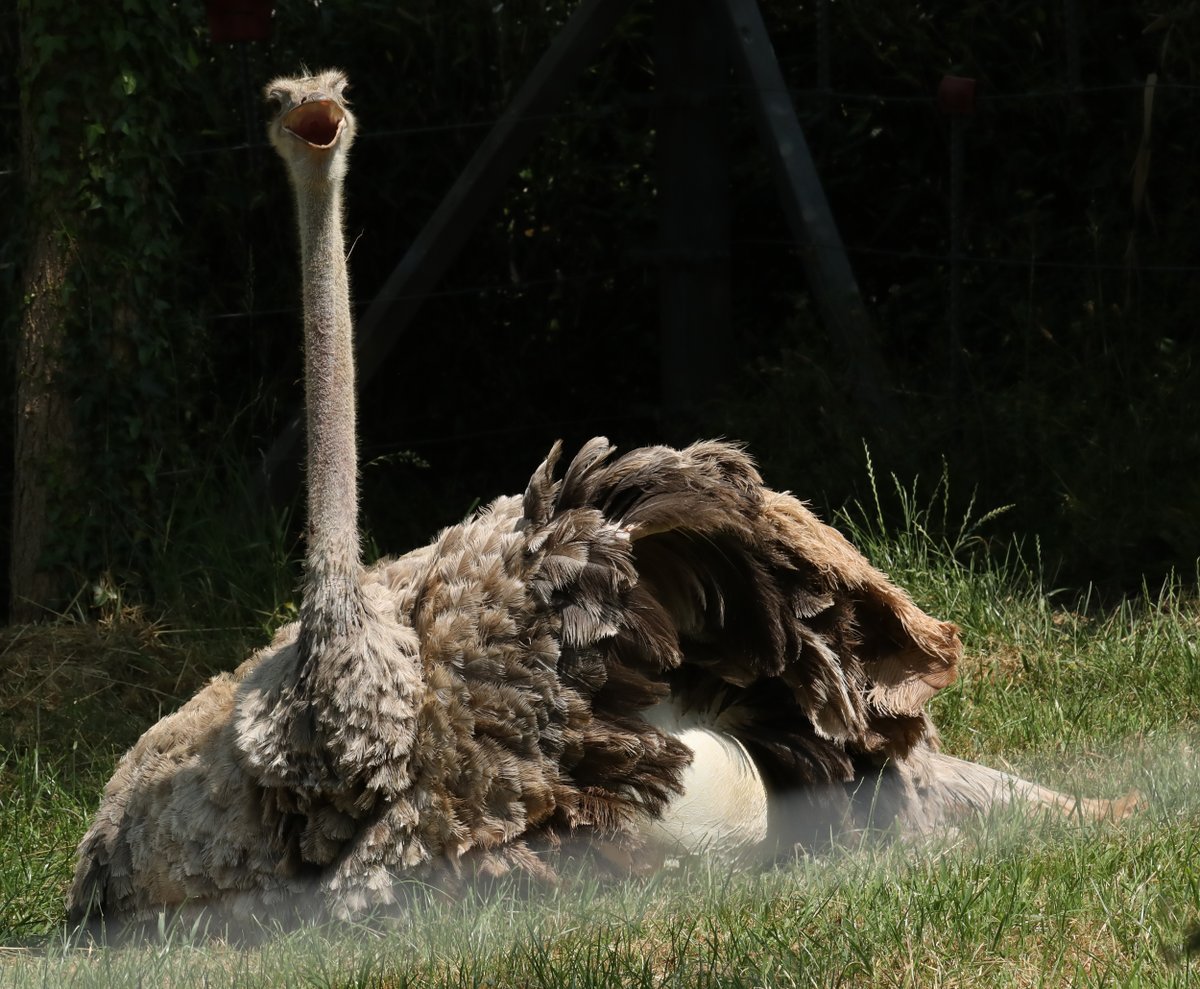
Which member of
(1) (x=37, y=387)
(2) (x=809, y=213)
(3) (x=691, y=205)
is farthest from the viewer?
(3) (x=691, y=205)

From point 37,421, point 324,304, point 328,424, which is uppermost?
point 324,304

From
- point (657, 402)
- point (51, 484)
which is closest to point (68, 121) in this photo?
point (51, 484)

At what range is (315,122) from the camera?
3.77 m

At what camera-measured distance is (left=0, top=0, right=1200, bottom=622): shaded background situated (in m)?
5.84

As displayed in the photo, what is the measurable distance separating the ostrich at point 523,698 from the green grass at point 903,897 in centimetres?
15

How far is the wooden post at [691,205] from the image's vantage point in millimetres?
7078

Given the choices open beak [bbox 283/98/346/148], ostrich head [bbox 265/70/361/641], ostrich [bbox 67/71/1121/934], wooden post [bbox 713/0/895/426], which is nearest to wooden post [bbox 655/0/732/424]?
wooden post [bbox 713/0/895/426]

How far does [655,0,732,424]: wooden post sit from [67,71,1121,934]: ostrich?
3241mm

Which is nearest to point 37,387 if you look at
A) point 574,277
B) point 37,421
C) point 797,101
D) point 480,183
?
point 37,421

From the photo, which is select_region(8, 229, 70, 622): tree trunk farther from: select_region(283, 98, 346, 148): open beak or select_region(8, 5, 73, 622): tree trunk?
select_region(283, 98, 346, 148): open beak

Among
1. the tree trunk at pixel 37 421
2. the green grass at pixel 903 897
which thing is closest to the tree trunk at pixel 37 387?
the tree trunk at pixel 37 421

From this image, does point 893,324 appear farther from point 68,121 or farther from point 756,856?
point 756,856

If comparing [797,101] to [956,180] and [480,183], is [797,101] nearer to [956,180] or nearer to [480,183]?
[956,180]

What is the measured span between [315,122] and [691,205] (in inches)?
141
